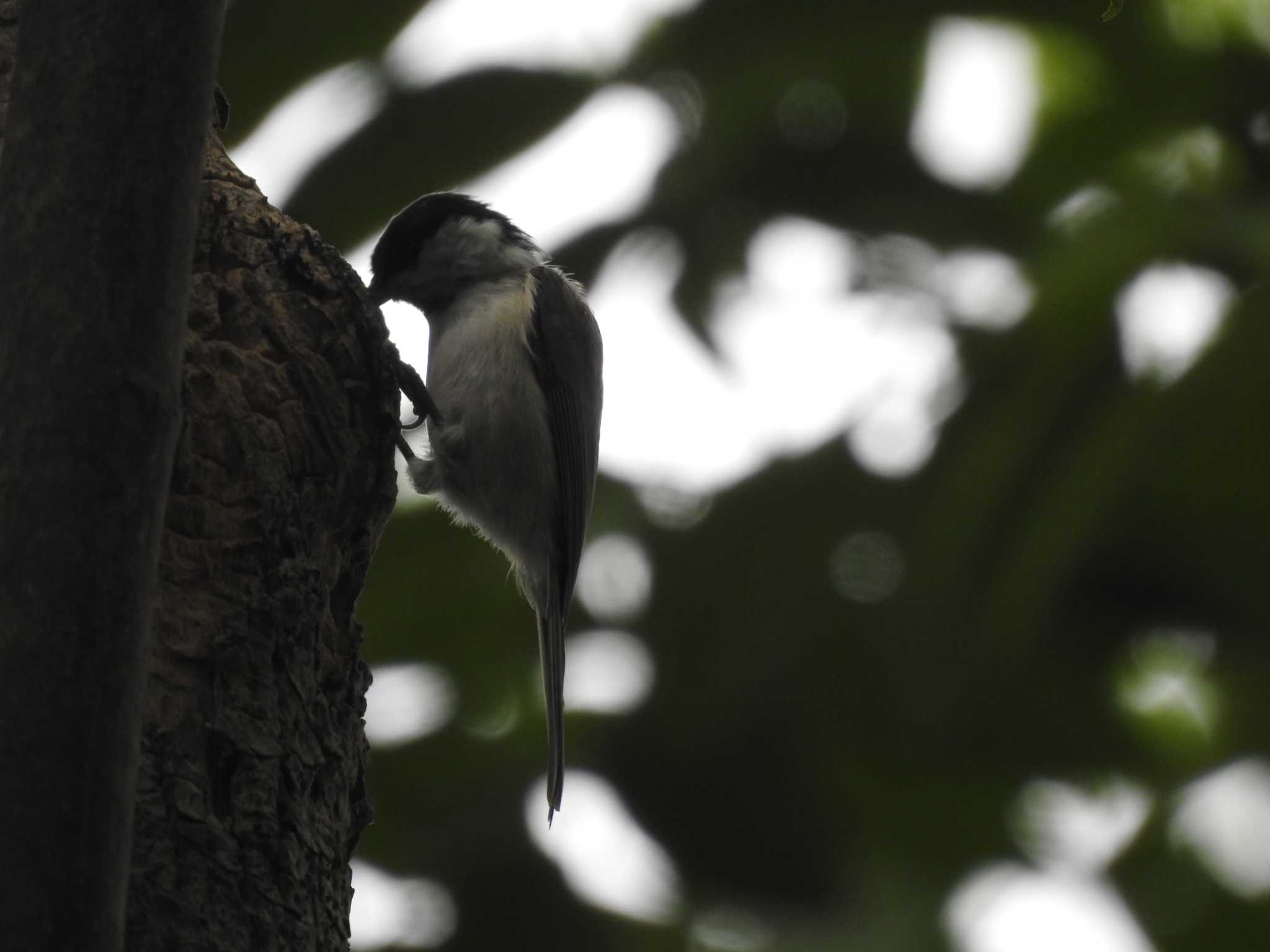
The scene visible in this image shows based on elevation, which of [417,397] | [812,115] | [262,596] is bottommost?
[262,596]

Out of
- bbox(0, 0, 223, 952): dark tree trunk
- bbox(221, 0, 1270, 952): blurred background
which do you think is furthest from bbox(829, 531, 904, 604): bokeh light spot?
bbox(0, 0, 223, 952): dark tree trunk

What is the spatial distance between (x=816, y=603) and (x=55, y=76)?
4.04 m

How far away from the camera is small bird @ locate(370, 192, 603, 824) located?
333 cm

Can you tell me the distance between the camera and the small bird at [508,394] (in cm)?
333

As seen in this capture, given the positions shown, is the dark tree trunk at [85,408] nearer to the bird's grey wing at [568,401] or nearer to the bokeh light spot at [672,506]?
the bird's grey wing at [568,401]

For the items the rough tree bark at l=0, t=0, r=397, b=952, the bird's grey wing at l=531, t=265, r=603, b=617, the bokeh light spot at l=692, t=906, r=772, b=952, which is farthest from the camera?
the bokeh light spot at l=692, t=906, r=772, b=952

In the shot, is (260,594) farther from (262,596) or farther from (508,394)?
(508,394)

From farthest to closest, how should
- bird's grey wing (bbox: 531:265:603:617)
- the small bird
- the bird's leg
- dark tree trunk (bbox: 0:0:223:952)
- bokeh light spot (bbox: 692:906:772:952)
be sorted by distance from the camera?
1. bokeh light spot (bbox: 692:906:772:952)
2. bird's grey wing (bbox: 531:265:603:617)
3. the small bird
4. the bird's leg
5. dark tree trunk (bbox: 0:0:223:952)

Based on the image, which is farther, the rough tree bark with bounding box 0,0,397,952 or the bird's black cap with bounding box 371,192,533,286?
the bird's black cap with bounding box 371,192,533,286

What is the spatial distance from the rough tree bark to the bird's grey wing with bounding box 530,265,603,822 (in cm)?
113

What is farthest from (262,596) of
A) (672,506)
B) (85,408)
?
(672,506)

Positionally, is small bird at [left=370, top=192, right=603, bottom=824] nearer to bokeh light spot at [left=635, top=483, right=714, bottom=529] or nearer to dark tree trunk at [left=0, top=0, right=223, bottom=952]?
bokeh light spot at [left=635, top=483, right=714, bottom=529]

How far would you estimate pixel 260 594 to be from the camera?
72.9 inches

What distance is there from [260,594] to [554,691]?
59.0 inches
